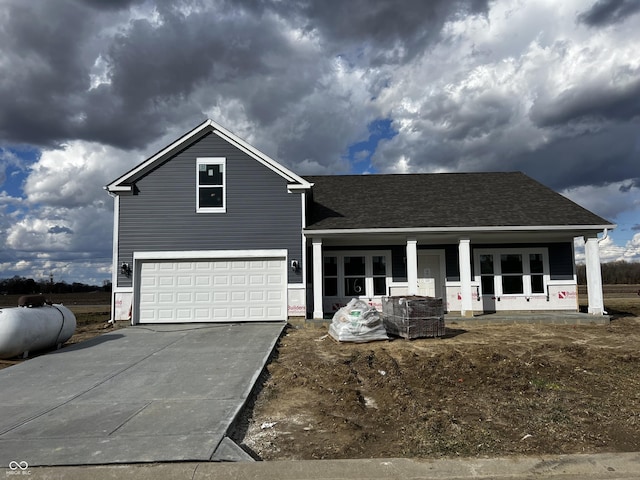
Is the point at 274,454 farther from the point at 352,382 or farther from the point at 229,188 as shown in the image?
the point at 229,188

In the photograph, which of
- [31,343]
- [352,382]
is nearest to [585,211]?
[352,382]

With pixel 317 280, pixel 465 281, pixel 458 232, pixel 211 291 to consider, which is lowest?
pixel 211 291

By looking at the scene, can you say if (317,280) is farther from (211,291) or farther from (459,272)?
(459,272)

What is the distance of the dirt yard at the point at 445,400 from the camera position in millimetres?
4621

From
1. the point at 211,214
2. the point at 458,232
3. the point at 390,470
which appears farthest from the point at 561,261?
the point at 390,470

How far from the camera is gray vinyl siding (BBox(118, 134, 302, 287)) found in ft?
46.6

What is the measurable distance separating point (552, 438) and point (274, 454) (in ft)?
9.97

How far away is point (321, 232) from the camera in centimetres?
1399

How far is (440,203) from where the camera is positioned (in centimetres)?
1599

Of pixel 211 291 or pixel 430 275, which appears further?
pixel 430 275

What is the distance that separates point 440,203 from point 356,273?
13.5 ft

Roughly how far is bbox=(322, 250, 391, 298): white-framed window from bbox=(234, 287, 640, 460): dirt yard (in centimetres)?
537

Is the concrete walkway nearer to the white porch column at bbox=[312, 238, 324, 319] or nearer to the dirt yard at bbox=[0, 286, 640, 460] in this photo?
the dirt yard at bbox=[0, 286, 640, 460]

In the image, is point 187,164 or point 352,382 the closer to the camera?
point 352,382
